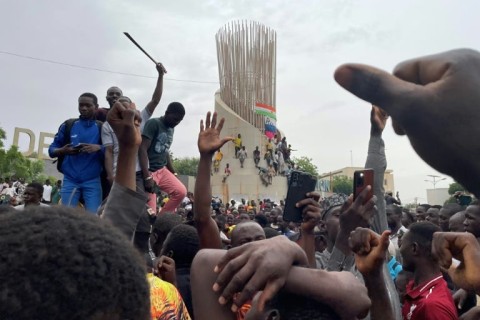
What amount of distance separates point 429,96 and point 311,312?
629 millimetres

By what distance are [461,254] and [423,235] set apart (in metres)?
2.11

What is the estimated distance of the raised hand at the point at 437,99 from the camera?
1.16 m

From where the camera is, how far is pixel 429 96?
116 cm

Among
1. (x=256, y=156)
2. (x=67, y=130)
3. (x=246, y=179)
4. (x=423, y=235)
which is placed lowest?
(x=423, y=235)

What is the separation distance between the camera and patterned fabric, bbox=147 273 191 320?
2.15 m

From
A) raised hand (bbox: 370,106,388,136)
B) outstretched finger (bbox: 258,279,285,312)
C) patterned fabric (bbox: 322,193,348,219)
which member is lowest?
outstretched finger (bbox: 258,279,285,312)

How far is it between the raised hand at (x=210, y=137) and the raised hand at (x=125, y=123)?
3.24 feet

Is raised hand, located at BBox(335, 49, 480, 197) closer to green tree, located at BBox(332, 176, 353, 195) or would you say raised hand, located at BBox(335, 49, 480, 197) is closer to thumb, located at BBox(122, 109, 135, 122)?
thumb, located at BBox(122, 109, 135, 122)

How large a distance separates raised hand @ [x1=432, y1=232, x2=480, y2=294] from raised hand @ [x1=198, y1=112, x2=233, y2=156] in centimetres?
168

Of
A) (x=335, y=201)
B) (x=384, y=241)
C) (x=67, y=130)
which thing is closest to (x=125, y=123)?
(x=384, y=241)

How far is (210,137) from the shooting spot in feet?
10.3

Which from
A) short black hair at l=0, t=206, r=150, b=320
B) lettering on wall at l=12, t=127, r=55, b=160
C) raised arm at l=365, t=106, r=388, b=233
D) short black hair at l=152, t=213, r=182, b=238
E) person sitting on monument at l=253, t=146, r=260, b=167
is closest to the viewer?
short black hair at l=0, t=206, r=150, b=320

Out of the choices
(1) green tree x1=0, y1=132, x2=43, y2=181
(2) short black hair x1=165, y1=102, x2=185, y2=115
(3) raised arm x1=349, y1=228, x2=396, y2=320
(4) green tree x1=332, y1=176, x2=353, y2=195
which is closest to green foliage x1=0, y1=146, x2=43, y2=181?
(1) green tree x1=0, y1=132, x2=43, y2=181

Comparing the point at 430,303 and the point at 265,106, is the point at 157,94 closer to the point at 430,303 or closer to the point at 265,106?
the point at 430,303
